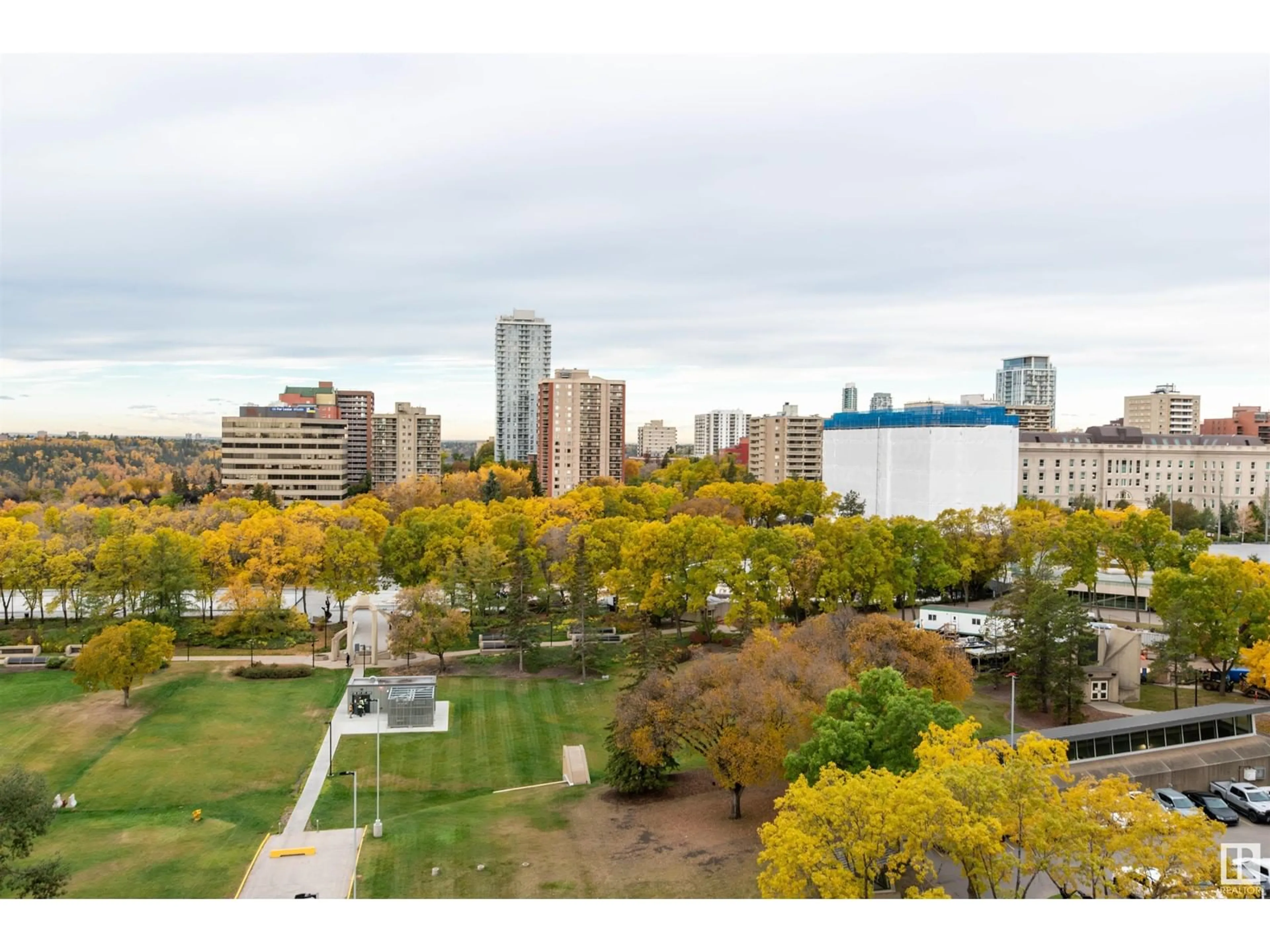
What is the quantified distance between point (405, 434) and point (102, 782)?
358ft

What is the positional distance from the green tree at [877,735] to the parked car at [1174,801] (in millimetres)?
6690

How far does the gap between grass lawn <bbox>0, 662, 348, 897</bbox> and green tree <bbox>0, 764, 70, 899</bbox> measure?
306 centimetres

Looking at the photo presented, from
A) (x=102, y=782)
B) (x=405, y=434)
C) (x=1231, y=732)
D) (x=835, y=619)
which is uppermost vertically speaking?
(x=405, y=434)

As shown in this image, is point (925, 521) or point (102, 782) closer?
point (102, 782)

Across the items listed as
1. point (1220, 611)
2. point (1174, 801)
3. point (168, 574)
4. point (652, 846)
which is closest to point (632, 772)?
point (652, 846)

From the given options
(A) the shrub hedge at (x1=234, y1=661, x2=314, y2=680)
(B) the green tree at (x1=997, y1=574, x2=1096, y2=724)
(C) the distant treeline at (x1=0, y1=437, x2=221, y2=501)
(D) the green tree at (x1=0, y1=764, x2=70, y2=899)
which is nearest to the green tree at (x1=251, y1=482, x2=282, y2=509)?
(C) the distant treeline at (x1=0, y1=437, x2=221, y2=501)

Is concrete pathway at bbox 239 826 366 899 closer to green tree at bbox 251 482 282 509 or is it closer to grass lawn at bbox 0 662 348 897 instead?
grass lawn at bbox 0 662 348 897

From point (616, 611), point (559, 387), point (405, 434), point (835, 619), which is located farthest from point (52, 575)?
point (405, 434)

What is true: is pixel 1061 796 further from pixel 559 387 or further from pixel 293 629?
pixel 559 387

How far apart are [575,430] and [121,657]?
86071mm

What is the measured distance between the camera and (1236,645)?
37219 millimetres

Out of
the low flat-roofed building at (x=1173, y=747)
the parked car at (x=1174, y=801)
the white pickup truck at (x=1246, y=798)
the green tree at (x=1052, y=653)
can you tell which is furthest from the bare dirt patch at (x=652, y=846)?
the white pickup truck at (x=1246, y=798)

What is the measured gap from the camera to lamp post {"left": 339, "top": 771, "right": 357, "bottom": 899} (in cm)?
2305

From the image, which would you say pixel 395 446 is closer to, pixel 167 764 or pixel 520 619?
pixel 520 619
